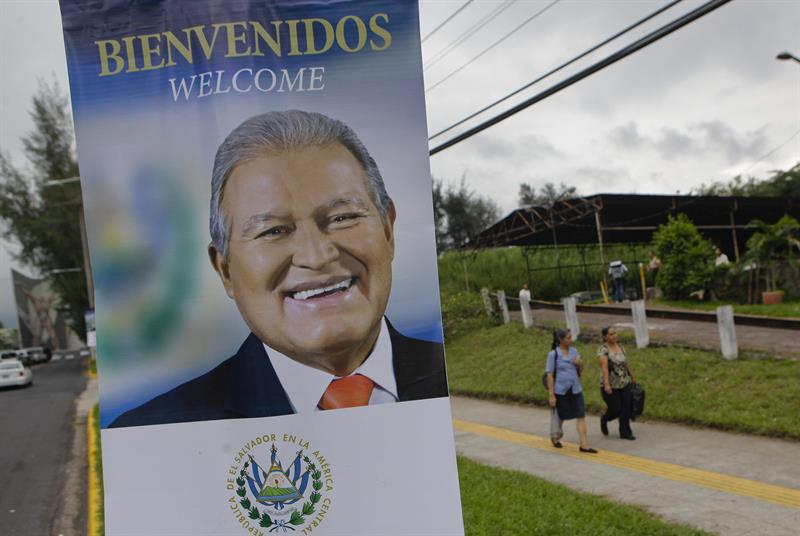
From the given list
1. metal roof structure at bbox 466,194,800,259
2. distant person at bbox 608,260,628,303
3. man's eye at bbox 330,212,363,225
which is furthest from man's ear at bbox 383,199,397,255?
distant person at bbox 608,260,628,303

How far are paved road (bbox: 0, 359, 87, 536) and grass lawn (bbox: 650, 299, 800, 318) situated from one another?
39.9 feet

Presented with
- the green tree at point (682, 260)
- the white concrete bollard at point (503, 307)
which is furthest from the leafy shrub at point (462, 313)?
the green tree at point (682, 260)

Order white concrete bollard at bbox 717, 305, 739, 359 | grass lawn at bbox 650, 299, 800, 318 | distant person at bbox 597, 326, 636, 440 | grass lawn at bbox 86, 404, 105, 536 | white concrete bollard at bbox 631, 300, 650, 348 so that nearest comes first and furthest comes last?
grass lawn at bbox 86, 404, 105, 536 < distant person at bbox 597, 326, 636, 440 < white concrete bollard at bbox 717, 305, 739, 359 < white concrete bollard at bbox 631, 300, 650, 348 < grass lawn at bbox 650, 299, 800, 318

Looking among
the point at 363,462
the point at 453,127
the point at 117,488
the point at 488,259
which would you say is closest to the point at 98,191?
the point at 117,488

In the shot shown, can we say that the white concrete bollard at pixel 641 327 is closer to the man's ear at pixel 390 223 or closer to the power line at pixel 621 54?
the power line at pixel 621 54

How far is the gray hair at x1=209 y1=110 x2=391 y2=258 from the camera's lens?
323cm

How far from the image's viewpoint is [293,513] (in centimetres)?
Result: 318

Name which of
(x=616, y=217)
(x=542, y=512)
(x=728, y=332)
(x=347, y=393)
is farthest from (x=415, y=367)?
(x=616, y=217)

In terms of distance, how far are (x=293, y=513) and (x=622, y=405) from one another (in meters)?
7.06

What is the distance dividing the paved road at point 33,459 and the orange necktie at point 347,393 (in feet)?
20.5

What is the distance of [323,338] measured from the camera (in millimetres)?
3289

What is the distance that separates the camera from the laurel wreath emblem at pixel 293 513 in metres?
3.17

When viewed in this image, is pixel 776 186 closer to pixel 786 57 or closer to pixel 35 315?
pixel 786 57

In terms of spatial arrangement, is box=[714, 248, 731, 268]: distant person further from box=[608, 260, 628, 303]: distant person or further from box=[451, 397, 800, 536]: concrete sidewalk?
box=[451, 397, 800, 536]: concrete sidewalk
